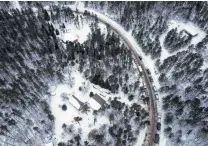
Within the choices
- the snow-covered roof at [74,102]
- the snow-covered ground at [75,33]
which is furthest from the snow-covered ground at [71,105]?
the snow-covered ground at [75,33]

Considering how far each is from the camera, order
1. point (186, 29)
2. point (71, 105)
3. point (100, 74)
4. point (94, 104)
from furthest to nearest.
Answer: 1. point (186, 29)
2. point (100, 74)
3. point (71, 105)
4. point (94, 104)

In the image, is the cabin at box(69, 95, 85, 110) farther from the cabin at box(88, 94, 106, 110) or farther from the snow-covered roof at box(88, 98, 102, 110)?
the cabin at box(88, 94, 106, 110)

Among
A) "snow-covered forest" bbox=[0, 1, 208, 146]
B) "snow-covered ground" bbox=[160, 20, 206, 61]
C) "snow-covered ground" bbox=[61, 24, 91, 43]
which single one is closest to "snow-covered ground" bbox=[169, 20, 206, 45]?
"snow-covered ground" bbox=[160, 20, 206, 61]

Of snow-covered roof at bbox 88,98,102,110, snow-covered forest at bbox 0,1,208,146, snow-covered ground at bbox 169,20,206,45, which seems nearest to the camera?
snow-covered forest at bbox 0,1,208,146

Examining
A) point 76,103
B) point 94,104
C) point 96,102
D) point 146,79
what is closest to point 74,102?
point 76,103

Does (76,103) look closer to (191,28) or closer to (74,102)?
(74,102)

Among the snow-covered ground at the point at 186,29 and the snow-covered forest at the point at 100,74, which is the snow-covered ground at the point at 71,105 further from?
the snow-covered ground at the point at 186,29

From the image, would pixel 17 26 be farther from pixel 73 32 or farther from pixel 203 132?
pixel 203 132

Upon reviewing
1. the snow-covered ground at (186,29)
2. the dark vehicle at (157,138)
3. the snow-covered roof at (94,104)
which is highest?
the snow-covered ground at (186,29)
